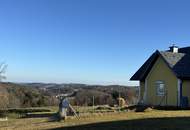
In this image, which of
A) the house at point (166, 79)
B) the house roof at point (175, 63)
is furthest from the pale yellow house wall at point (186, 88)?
the house roof at point (175, 63)

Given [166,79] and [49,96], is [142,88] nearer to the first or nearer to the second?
[166,79]

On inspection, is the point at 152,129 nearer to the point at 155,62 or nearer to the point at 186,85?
the point at 186,85

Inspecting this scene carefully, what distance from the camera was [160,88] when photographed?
36219 mm

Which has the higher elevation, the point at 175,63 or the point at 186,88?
the point at 175,63

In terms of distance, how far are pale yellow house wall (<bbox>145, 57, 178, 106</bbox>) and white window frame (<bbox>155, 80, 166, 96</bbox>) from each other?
26 centimetres

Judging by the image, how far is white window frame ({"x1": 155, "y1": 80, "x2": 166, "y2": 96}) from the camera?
3582 cm

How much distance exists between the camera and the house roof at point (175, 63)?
33969 millimetres

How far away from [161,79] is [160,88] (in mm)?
809

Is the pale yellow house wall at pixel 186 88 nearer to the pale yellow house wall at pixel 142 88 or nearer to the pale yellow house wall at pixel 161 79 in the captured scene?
the pale yellow house wall at pixel 161 79

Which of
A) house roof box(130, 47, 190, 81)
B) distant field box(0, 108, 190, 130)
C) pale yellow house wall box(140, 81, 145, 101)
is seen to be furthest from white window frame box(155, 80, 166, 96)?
distant field box(0, 108, 190, 130)

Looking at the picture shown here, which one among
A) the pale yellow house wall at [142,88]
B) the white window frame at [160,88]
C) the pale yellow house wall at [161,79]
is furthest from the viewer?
the pale yellow house wall at [142,88]

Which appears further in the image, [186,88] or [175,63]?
[175,63]

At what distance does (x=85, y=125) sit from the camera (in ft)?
69.3

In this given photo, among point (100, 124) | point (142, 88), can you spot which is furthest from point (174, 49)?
point (100, 124)
